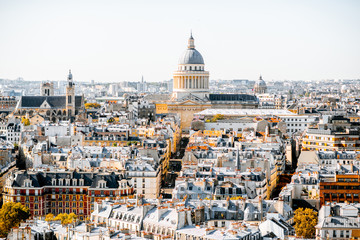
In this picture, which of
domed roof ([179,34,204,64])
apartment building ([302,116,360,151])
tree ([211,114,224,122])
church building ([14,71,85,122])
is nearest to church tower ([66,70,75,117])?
church building ([14,71,85,122])

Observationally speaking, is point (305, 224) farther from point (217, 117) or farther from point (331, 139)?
point (217, 117)

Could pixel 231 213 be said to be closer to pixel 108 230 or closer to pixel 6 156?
pixel 108 230

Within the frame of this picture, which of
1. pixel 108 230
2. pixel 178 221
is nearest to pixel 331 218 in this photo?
pixel 178 221

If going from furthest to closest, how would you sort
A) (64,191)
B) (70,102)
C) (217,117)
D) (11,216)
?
(70,102), (217,117), (64,191), (11,216)

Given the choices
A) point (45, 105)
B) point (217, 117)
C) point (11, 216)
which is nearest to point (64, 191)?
point (11, 216)

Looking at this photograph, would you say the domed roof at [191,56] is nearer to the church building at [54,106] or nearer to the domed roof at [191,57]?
the domed roof at [191,57]

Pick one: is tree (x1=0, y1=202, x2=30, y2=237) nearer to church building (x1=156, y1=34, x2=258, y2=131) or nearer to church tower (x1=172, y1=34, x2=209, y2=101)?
church building (x1=156, y1=34, x2=258, y2=131)
